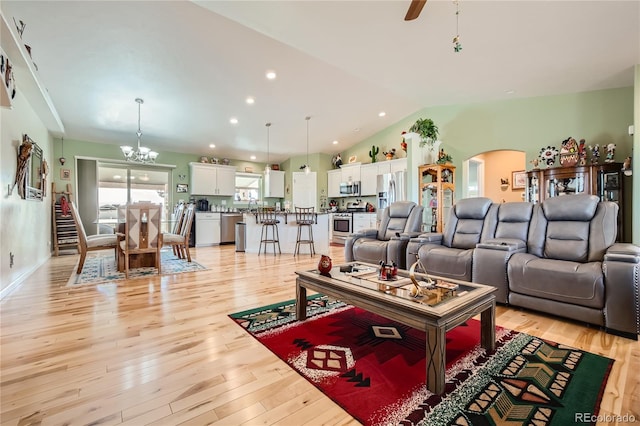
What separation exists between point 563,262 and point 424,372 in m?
1.80

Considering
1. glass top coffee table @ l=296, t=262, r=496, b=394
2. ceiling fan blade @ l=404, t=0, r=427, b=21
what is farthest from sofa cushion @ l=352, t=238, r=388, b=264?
ceiling fan blade @ l=404, t=0, r=427, b=21

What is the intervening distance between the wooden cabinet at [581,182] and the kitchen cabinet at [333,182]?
4.95 m

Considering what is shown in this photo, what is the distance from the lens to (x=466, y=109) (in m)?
5.91

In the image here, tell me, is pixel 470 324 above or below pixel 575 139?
below

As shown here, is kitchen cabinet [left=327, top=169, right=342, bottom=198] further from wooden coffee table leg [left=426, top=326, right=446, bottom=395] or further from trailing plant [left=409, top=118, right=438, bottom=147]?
wooden coffee table leg [left=426, top=326, right=446, bottom=395]

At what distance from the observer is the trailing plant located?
5871 mm

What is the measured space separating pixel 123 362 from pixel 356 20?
3.96 meters

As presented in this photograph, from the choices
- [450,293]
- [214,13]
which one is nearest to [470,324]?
[450,293]

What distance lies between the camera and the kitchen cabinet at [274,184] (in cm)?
895

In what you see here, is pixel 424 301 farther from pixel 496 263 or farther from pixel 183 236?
pixel 183 236

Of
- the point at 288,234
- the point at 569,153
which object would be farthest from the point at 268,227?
the point at 569,153

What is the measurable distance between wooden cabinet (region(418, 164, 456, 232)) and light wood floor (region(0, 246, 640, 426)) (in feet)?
11.6

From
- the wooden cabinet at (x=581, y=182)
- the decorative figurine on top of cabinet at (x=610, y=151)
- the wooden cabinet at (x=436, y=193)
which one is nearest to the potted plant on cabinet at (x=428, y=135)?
the wooden cabinet at (x=436, y=193)

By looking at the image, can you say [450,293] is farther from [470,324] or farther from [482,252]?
[482,252]
